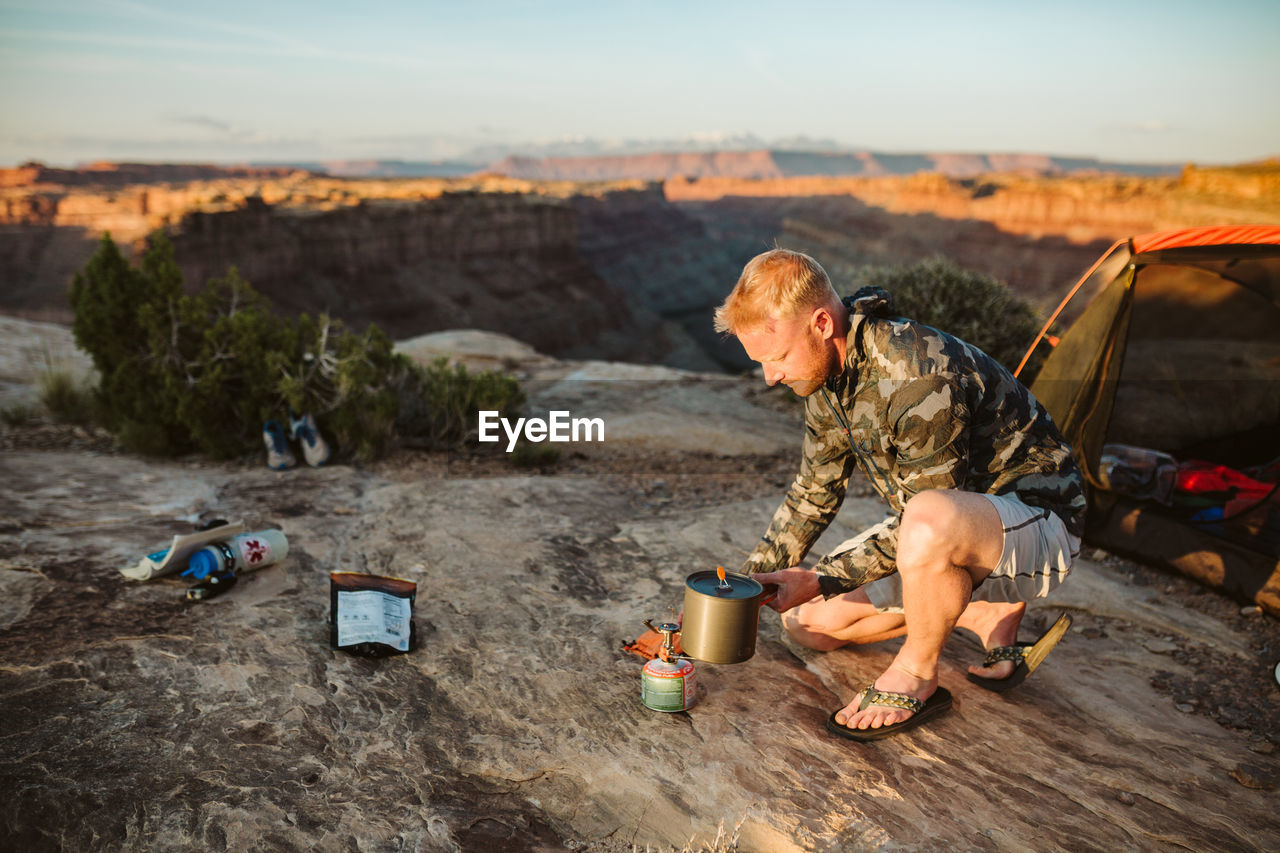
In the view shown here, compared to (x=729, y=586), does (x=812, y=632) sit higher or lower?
lower

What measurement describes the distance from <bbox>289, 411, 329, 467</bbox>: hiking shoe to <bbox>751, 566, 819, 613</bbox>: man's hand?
12.3ft

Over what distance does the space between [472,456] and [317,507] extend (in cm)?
156

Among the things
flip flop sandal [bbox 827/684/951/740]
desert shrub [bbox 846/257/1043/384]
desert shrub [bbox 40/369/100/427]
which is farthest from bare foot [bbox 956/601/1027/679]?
desert shrub [bbox 40/369/100/427]

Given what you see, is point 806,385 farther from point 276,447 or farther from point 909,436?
point 276,447

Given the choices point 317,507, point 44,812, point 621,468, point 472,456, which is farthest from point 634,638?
point 472,456

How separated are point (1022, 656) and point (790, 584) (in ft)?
3.31

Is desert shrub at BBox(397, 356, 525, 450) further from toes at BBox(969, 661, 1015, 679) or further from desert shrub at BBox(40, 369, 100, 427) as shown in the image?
toes at BBox(969, 661, 1015, 679)

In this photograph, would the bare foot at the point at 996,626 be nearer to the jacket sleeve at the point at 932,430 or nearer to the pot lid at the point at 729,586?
the jacket sleeve at the point at 932,430

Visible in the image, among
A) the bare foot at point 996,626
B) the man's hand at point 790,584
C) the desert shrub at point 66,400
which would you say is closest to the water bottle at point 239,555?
the man's hand at point 790,584

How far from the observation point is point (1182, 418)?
5.62 m

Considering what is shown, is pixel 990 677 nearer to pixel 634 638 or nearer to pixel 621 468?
pixel 634 638

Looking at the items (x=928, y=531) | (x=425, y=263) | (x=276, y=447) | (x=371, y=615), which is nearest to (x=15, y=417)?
(x=276, y=447)

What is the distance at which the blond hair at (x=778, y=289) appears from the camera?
7.63ft

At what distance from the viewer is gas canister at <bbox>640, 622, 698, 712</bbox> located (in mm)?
2541
